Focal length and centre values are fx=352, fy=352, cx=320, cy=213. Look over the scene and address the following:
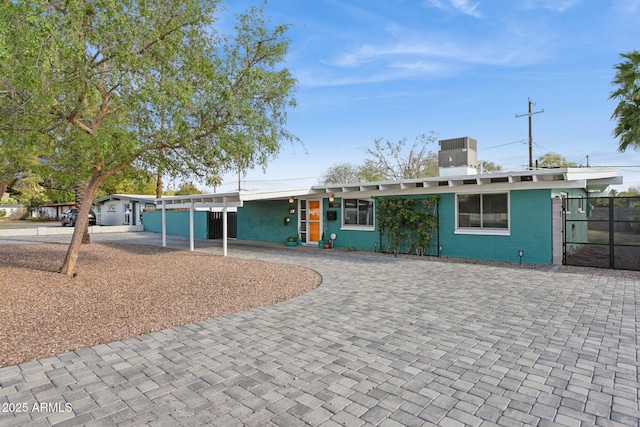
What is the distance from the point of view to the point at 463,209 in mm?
11164

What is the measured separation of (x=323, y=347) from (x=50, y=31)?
5835 millimetres

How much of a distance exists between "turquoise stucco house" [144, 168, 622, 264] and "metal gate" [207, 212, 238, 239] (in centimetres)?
431

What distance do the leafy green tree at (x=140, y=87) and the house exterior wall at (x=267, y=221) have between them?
723 cm

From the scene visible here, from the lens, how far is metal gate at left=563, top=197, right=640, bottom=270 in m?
9.52

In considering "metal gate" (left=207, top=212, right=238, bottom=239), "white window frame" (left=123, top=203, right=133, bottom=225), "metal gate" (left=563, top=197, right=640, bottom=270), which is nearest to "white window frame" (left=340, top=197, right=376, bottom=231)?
"metal gate" (left=563, top=197, right=640, bottom=270)

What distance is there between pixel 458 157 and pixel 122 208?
29.4 metres

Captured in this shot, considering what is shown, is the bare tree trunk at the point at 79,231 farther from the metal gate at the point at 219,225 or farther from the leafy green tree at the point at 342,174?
the leafy green tree at the point at 342,174

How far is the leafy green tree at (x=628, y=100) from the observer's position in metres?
11.1

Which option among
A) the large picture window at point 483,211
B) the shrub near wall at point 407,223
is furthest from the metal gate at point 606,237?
the shrub near wall at point 407,223

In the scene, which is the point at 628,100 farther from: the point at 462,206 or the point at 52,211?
the point at 52,211

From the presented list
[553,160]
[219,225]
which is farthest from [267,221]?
[553,160]

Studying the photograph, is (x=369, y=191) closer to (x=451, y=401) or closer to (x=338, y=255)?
(x=338, y=255)

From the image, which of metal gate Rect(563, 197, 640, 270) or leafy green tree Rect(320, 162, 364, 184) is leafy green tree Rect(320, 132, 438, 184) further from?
metal gate Rect(563, 197, 640, 270)

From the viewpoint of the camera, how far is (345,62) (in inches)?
515
